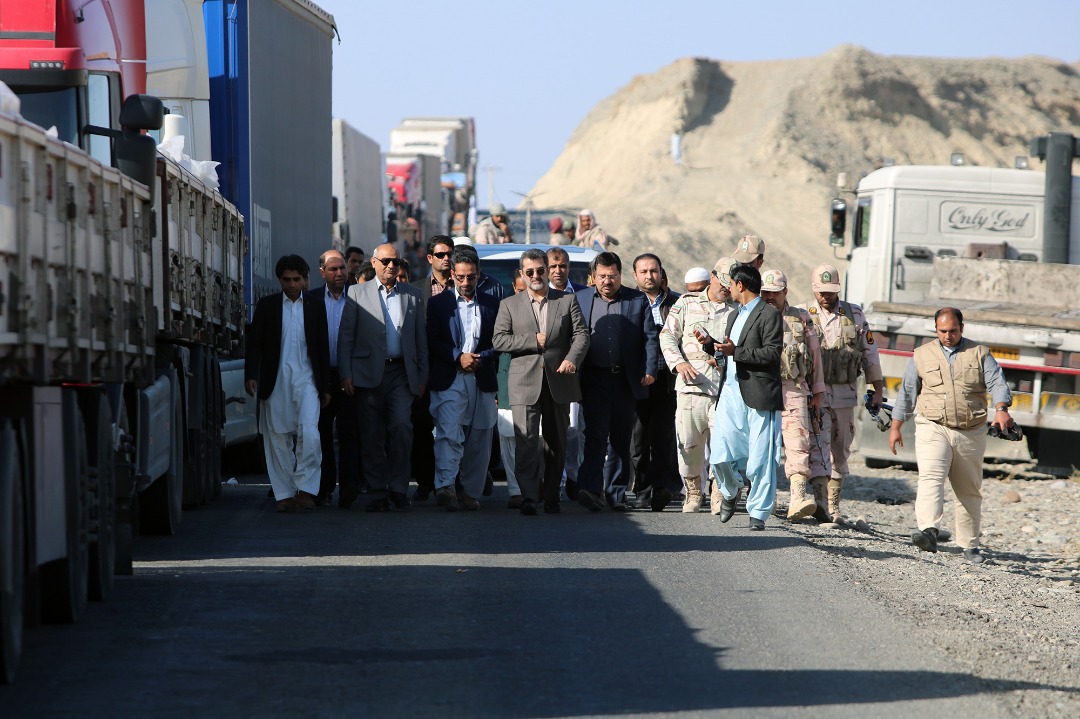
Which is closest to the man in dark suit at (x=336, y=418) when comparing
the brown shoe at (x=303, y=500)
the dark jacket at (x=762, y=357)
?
the brown shoe at (x=303, y=500)

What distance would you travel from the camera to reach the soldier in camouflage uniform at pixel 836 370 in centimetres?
1206

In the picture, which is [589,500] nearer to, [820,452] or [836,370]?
[820,452]

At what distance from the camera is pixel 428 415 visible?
42.4ft

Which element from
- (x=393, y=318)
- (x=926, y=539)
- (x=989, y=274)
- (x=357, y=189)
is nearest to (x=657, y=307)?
(x=393, y=318)

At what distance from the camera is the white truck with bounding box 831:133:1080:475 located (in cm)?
1617

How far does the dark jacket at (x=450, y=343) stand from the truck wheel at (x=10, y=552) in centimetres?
603

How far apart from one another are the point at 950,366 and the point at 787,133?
Result: 86091mm

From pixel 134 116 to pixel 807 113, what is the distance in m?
92.3

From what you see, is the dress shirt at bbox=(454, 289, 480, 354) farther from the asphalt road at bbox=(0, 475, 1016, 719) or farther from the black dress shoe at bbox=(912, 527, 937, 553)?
the black dress shoe at bbox=(912, 527, 937, 553)

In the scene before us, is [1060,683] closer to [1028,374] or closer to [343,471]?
[343,471]

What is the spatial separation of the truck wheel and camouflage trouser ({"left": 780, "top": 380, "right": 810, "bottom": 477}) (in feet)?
21.4

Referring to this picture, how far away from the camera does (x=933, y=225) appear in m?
22.1

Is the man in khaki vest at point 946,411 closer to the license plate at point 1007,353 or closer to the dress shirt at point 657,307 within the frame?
the dress shirt at point 657,307

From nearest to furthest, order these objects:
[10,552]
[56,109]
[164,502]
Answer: [10,552] < [56,109] < [164,502]
